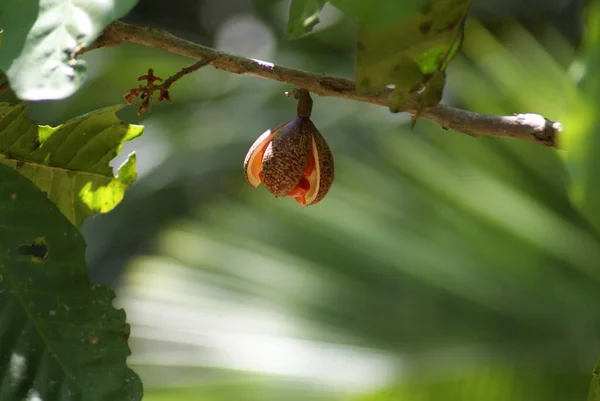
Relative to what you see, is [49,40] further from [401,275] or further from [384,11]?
[401,275]

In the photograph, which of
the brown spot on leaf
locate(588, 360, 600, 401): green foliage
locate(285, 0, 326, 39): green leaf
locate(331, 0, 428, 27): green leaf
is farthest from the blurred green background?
locate(331, 0, 428, 27): green leaf

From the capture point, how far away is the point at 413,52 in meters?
0.47

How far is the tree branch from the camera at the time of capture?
59 cm

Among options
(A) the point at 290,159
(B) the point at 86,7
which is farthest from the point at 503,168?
(B) the point at 86,7

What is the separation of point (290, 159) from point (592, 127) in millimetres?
414

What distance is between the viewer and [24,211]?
0.69 metres

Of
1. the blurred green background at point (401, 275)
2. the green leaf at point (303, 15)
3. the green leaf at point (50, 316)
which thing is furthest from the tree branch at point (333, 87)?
the blurred green background at point (401, 275)

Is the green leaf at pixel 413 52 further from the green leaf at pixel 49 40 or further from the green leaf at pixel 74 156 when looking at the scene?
the green leaf at pixel 74 156

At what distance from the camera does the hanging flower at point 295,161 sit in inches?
28.3

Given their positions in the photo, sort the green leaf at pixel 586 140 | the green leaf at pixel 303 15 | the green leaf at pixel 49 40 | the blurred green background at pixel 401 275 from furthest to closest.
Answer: the blurred green background at pixel 401 275 < the green leaf at pixel 303 15 < the green leaf at pixel 49 40 < the green leaf at pixel 586 140

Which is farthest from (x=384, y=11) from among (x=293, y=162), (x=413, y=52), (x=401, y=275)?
(x=401, y=275)

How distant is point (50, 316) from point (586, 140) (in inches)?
20.2

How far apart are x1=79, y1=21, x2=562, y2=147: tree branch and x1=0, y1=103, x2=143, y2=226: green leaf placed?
125 mm

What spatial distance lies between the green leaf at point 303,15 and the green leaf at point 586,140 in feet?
0.77
